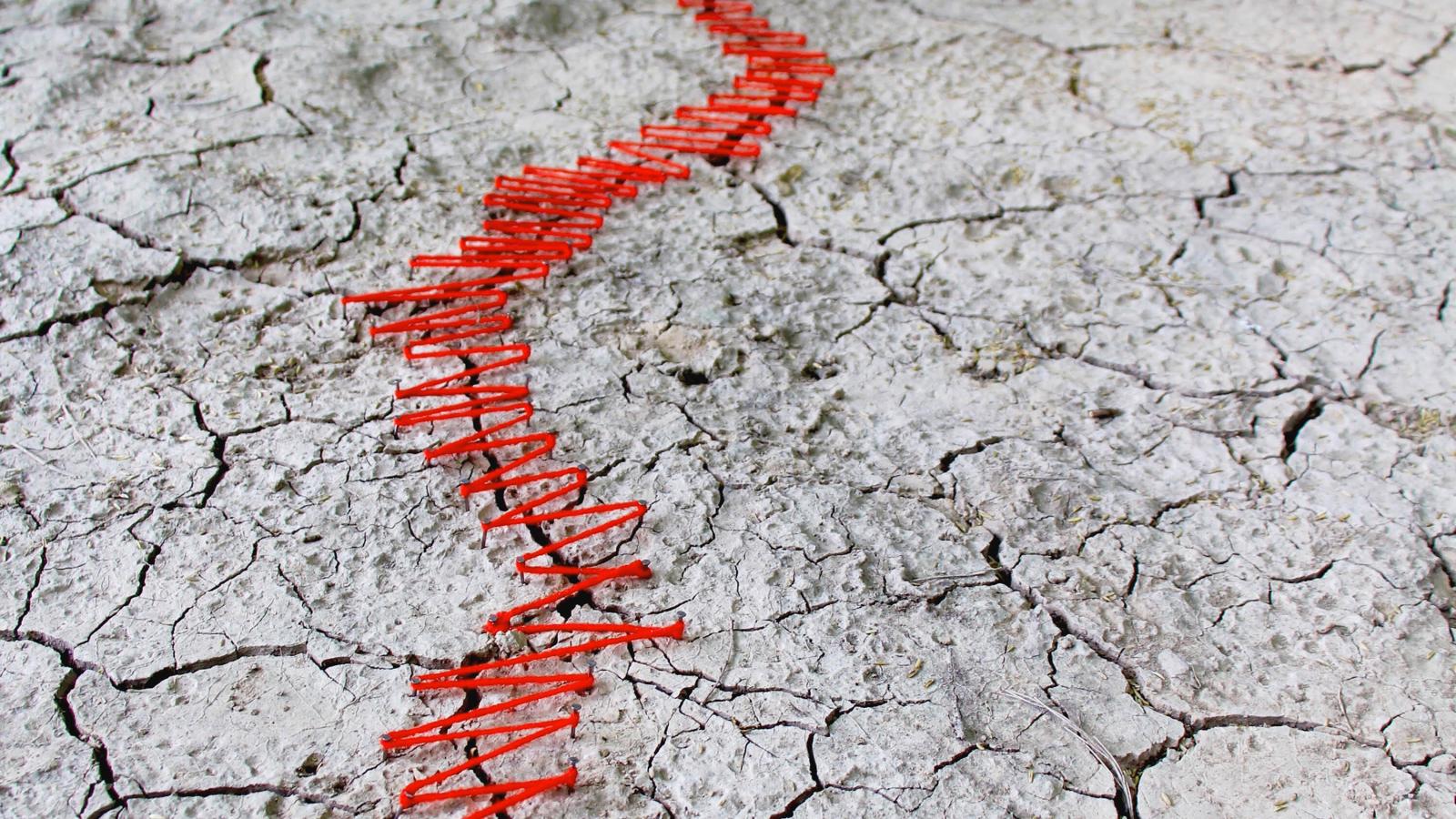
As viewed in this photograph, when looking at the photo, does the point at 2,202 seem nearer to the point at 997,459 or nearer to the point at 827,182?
the point at 827,182

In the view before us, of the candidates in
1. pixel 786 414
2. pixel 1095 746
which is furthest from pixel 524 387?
pixel 1095 746

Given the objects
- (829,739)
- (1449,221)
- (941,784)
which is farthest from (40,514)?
(1449,221)

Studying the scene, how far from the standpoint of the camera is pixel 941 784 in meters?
1.86

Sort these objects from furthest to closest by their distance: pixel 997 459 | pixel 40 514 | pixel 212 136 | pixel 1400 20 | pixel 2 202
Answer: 1. pixel 1400 20
2. pixel 212 136
3. pixel 2 202
4. pixel 997 459
5. pixel 40 514

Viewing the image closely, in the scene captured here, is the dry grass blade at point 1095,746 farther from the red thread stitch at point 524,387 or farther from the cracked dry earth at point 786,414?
the red thread stitch at point 524,387

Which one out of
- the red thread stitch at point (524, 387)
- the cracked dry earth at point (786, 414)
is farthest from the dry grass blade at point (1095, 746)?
the red thread stitch at point (524, 387)

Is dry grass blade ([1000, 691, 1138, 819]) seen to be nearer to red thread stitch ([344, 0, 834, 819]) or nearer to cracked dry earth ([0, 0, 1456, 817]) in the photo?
cracked dry earth ([0, 0, 1456, 817])

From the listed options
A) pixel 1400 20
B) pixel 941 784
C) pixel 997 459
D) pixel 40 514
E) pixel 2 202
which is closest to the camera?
pixel 941 784

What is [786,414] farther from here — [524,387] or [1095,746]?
[1095,746]

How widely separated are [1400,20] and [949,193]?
2.16 metres

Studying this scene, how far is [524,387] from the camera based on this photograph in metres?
2.60

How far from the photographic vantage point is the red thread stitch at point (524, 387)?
6.41 ft

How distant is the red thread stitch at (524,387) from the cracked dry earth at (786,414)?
0.18 feet

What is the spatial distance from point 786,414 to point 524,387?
2.00 ft
